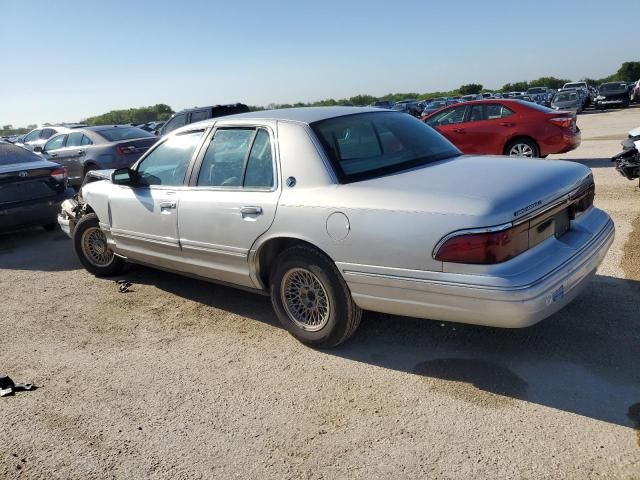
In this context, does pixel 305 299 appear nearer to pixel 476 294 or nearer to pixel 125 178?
pixel 476 294

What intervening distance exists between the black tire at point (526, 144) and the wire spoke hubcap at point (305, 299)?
8.05 m

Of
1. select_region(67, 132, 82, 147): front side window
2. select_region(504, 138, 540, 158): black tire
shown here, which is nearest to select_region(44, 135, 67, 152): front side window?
select_region(67, 132, 82, 147): front side window

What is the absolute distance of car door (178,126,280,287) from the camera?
4102 millimetres

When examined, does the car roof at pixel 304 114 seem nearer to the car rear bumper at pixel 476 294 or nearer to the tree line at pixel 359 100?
the car rear bumper at pixel 476 294

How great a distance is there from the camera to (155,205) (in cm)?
495

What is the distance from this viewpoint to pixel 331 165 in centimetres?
382

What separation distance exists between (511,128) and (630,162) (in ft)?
11.0

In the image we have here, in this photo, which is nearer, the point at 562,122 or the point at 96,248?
the point at 96,248

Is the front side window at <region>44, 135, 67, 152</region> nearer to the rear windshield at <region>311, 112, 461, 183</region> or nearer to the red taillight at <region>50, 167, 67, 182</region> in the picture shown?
the red taillight at <region>50, 167, 67, 182</region>

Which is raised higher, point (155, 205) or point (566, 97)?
point (155, 205)

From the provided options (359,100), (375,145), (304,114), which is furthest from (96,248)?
(359,100)

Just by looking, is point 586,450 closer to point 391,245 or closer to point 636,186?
point 391,245

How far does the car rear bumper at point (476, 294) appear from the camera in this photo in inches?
120

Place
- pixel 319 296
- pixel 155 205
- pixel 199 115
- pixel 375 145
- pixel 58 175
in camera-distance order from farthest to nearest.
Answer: pixel 199 115
pixel 58 175
pixel 155 205
pixel 375 145
pixel 319 296
